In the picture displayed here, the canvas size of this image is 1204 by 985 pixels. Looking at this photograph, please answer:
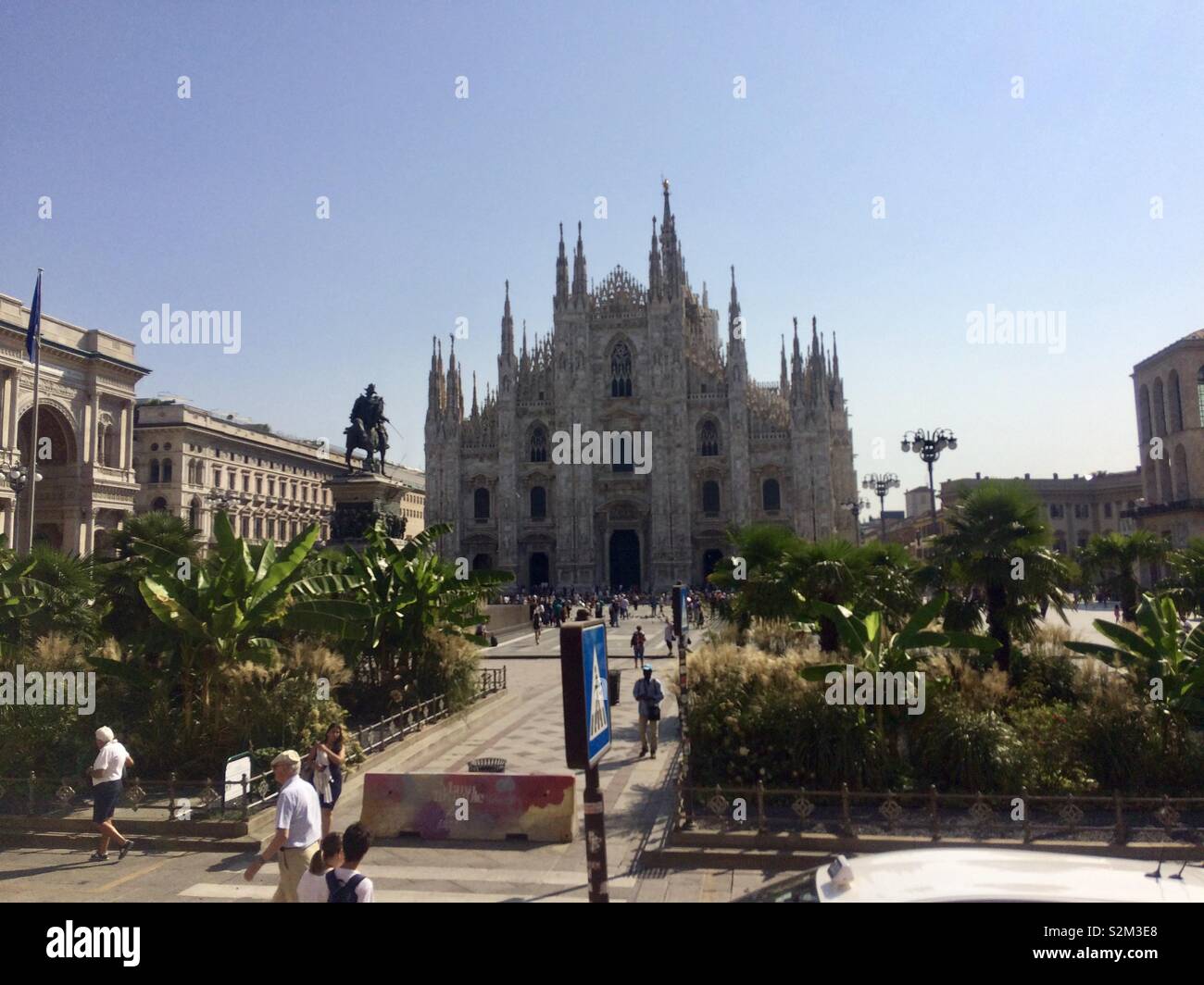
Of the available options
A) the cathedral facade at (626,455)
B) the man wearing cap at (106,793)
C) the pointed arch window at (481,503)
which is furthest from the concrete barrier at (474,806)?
the pointed arch window at (481,503)

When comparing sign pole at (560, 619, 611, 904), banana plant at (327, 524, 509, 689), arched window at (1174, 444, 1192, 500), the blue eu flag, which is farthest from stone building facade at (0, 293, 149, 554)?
arched window at (1174, 444, 1192, 500)

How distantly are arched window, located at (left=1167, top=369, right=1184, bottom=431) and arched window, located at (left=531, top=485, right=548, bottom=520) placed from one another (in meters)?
39.6

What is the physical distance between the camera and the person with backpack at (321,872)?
18.1 feet

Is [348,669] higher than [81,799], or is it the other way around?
[348,669]

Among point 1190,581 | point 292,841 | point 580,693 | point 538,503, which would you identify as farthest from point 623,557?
point 580,693

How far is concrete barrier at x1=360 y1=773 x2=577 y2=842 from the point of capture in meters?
9.84

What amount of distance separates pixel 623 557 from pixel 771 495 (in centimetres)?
1140

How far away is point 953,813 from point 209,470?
6034cm

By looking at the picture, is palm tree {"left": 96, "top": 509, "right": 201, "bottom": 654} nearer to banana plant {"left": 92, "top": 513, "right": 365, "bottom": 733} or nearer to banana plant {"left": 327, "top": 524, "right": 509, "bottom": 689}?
banana plant {"left": 92, "top": 513, "right": 365, "bottom": 733}

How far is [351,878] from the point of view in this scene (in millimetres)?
5387

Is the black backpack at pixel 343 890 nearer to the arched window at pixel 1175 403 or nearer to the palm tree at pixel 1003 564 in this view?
the palm tree at pixel 1003 564
